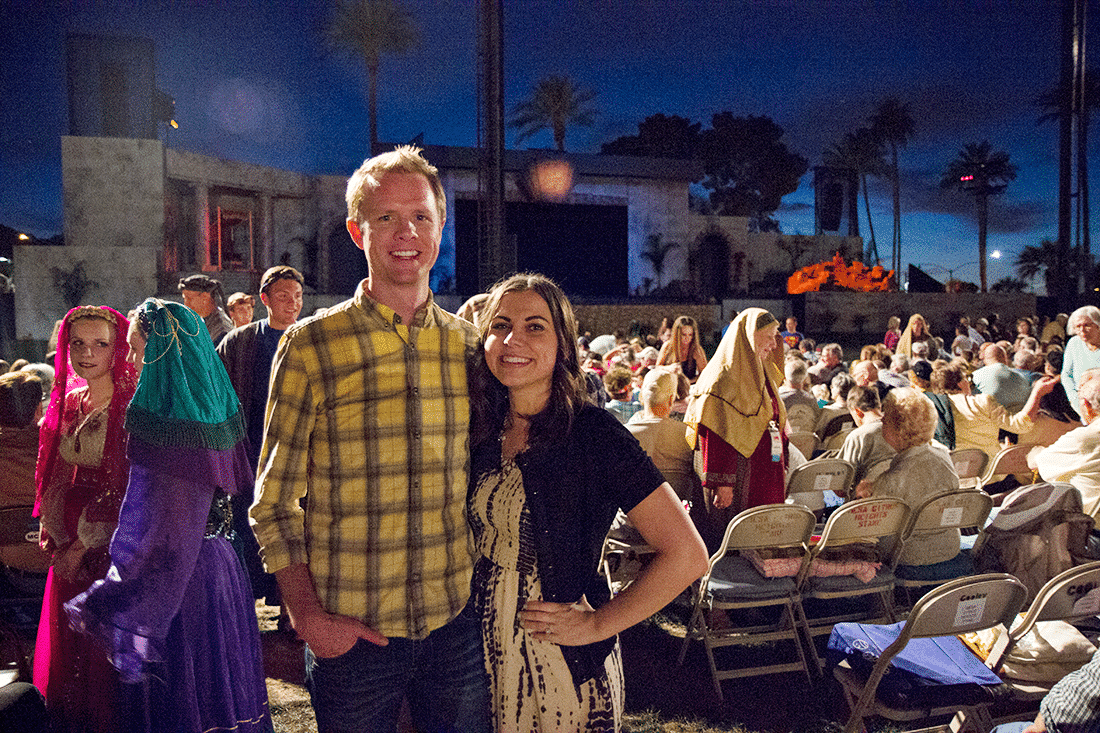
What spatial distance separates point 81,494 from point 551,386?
190 centimetres

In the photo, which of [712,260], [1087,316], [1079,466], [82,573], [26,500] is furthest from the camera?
[712,260]

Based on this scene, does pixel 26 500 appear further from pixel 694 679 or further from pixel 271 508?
pixel 694 679

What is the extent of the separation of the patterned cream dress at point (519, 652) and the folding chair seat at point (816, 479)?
299 cm

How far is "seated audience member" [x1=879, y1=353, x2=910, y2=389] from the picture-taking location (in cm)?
641

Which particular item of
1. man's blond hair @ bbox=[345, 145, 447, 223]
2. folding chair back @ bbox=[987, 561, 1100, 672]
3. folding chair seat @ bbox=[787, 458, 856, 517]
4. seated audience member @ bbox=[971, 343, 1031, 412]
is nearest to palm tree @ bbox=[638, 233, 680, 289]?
seated audience member @ bbox=[971, 343, 1031, 412]

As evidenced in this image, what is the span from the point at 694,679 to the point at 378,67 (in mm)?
30365

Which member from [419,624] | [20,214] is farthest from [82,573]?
[20,214]

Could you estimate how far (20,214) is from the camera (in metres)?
29.1

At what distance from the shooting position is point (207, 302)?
195 inches

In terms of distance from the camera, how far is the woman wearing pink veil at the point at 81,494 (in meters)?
2.06

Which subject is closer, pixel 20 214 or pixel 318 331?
pixel 318 331

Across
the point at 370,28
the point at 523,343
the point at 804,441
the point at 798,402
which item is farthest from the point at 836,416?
the point at 370,28

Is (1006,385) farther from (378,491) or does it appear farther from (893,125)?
(893,125)

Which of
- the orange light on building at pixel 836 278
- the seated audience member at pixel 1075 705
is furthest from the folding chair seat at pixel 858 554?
the orange light on building at pixel 836 278
